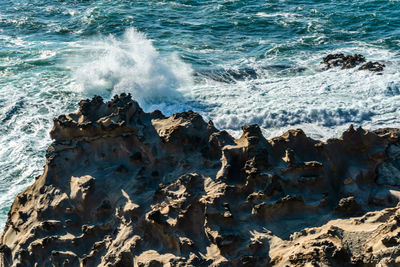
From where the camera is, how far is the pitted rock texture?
16.9 feet

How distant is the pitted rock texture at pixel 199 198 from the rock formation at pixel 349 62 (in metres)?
11.9

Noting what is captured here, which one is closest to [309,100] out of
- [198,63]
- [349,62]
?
[349,62]

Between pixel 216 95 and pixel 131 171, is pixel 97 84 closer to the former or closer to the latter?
pixel 216 95

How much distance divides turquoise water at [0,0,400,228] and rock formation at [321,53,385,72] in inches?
15.2

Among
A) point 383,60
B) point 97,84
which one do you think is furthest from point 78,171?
point 383,60

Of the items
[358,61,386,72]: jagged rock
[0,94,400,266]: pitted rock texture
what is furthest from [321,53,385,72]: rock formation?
[0,94,400,266]: pitted rock texture

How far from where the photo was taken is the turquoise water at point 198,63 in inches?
557

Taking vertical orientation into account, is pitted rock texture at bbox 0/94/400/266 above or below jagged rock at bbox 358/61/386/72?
above

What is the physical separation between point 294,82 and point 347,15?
992 cm

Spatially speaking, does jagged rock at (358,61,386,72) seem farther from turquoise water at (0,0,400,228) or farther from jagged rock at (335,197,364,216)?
jagged rock at (335,197,364,216)

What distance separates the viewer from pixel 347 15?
24922 mm

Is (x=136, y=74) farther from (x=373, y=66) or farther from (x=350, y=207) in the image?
(x=350, y=207)

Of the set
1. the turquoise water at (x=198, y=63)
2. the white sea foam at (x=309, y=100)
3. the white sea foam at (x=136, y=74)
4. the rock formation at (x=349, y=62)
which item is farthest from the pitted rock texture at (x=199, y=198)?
the rock formation at (x=349, y=62)

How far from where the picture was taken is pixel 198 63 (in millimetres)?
19812
